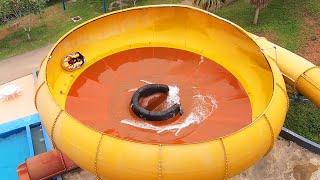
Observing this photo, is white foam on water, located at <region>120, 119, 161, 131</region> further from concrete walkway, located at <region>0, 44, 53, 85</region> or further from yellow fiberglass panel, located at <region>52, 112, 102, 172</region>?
concrete walkway, located at <region>0, 44, 53, 85</region>

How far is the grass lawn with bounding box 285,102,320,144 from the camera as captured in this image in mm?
20688

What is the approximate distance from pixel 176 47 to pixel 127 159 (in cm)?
841

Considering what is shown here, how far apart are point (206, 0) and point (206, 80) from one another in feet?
36.6

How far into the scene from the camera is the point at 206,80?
1758cm

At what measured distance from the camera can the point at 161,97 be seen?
16.6 meters

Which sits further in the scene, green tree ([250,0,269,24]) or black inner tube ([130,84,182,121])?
green tree ([250,0,269,24])

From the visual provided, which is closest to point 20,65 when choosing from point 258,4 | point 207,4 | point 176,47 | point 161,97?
point 207,4

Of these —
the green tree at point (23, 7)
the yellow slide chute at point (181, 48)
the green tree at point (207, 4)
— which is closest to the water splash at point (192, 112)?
the yellow slide chute at point (181, 48)

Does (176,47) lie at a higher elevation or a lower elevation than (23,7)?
higher

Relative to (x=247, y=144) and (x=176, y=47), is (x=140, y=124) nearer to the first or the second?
(x=247, y=144)

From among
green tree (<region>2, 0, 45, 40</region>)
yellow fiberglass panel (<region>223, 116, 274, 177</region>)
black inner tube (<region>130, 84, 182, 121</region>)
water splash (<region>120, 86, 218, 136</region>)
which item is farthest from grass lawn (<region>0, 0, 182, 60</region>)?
yellow fiberglass panel (<region>223, 116, 274, 177</region>)

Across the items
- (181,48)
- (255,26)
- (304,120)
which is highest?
(181,48)

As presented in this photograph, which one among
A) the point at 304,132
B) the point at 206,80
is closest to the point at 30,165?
the point at 206,80

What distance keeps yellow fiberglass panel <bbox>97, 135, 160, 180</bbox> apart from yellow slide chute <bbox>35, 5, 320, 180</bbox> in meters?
0.03
